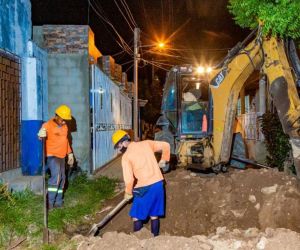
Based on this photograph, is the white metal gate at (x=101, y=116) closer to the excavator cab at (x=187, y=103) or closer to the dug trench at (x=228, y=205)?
the excavator cab at (x=187, y=103)

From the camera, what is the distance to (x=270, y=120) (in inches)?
415

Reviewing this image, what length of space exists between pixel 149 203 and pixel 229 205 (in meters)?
1.69

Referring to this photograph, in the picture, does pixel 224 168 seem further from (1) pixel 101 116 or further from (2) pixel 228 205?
(1) pixel 101 116

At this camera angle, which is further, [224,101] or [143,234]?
[224,101]

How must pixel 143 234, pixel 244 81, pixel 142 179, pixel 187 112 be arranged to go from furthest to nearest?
1. pixel 187 112
2. pixel 244 81
3. pixel 142 179
4. pixel 143 234

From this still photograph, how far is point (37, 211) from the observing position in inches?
259

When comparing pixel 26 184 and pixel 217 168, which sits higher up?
pixel 217 168

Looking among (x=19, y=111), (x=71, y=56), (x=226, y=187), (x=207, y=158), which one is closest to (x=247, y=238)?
(x=226, y=187)

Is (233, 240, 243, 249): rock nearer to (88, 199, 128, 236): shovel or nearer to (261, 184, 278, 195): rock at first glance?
(261, 184, 278, 195): rock

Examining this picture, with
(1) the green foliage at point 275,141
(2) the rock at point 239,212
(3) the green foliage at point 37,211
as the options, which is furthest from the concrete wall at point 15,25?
(1) the green foliage at point 275,141

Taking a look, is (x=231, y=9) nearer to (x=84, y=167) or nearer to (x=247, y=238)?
(x=247, y=238)

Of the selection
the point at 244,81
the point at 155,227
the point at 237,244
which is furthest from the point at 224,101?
the point at 237,244

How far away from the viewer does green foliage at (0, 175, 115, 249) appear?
18.9 ft

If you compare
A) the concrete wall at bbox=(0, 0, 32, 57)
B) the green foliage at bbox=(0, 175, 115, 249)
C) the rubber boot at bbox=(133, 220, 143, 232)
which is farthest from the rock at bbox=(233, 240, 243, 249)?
the concrete wall at bbox=(0, 0, 32, 57)
